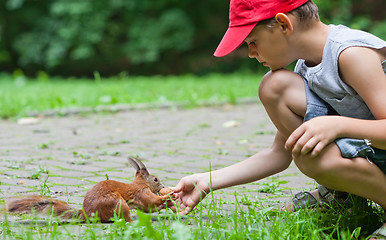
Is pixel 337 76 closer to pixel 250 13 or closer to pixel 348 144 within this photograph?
pixel 348 144

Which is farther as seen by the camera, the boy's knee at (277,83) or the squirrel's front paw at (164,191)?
the squirrel's front paw at (164,191)

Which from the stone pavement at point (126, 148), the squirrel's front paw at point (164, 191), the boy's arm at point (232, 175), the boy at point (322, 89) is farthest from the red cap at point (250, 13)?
the stone pavement at point (126, 148)

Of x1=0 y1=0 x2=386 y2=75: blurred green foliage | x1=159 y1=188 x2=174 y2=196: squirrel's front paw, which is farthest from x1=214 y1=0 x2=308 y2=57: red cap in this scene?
x1=0 y1=0 x2=386 y2=75: blurred green foliage

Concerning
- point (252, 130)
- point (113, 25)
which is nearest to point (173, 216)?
point (252, 130)

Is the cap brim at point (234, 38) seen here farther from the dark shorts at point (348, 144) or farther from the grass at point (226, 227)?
the grass at point (226, 227)

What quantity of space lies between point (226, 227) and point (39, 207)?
2.54 ft

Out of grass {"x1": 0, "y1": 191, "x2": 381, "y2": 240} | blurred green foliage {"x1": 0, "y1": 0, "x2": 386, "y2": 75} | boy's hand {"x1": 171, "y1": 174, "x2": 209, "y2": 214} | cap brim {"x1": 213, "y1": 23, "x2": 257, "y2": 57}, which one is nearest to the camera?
grass {"x1": 0, "y1": 191, "x2": 381, "y2": 240}

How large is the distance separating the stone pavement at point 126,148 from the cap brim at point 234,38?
3.34ft

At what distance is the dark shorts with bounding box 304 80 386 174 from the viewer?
78.4 inches

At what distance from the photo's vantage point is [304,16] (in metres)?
2.15

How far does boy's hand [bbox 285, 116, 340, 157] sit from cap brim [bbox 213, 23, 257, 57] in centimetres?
41

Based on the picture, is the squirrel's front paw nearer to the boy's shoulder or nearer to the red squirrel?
the red squirrel

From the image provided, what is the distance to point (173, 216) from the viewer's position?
7.60 feet

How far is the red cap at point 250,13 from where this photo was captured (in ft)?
6.83
